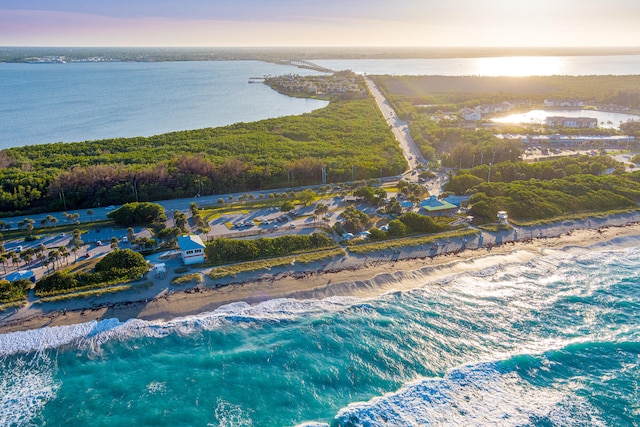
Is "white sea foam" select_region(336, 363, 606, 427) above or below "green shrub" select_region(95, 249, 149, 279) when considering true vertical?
below

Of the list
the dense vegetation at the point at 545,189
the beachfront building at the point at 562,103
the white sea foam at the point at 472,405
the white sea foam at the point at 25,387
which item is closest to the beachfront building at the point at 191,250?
the white sea foam at the point at 25,387

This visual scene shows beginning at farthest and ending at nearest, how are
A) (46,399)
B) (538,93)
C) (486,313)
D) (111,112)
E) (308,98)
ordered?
1. (538,93)
2. (308,98)
3. (111,112)
4. (486,313)
5. (46,399)

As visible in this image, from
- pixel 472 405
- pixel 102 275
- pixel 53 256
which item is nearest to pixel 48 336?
pixel 102 275

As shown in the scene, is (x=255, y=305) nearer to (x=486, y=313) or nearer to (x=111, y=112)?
(x=486, y=313)

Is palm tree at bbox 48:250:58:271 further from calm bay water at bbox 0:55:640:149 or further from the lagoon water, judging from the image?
calm bay water at bbox 0:55:640:149

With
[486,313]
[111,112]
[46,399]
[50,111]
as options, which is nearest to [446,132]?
[486,313]

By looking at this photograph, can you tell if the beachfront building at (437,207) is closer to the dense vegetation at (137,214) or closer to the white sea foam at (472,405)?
the white sea foam at (472,405)

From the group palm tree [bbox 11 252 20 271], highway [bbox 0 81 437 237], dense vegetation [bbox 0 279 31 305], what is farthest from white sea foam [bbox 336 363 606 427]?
highway [bbox 0 81 437 237]
